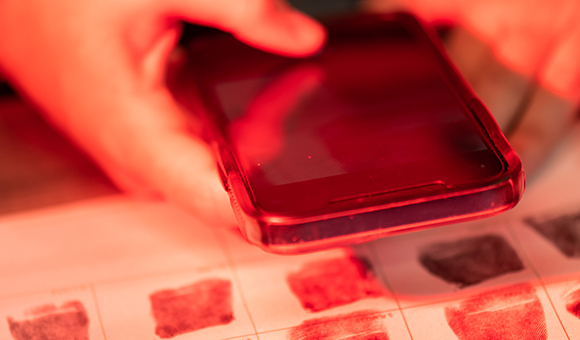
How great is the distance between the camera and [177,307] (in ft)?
1.18

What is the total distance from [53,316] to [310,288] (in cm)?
18


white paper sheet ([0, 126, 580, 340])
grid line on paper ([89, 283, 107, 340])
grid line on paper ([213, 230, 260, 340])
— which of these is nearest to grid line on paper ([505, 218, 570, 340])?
white paper sheet ([0, 126, 580, 340])

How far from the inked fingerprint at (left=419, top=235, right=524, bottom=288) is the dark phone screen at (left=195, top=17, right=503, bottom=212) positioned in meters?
0.09

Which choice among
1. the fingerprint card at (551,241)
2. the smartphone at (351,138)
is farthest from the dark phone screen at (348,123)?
the fingerprint card at (551,241)

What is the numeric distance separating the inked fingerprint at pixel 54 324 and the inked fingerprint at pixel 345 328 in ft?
0.48

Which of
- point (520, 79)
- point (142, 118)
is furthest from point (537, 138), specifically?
point (142, 118)

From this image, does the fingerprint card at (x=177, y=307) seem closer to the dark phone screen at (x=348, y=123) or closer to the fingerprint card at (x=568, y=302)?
the dark phone screen at (x=348, y=123)

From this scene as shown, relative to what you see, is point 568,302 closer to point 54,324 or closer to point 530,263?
point 530,263

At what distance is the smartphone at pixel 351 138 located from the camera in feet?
0.97

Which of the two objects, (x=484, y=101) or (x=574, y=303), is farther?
(x=484, y=101)

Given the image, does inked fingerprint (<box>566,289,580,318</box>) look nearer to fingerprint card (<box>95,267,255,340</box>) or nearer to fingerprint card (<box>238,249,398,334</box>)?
fingerprint card (<box>238,249,398,334</box>)

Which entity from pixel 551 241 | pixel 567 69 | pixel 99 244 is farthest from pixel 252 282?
pixel 567 69

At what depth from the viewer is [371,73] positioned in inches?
16.6

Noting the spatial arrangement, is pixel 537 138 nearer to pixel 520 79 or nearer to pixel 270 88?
pixel 520 79
